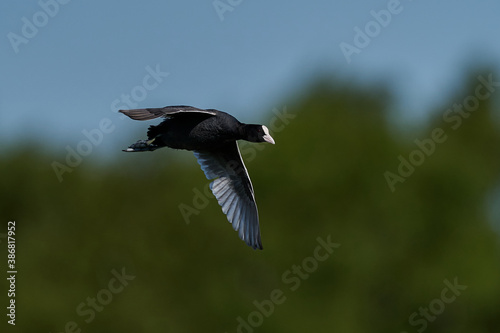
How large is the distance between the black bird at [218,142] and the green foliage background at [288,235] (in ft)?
50.6

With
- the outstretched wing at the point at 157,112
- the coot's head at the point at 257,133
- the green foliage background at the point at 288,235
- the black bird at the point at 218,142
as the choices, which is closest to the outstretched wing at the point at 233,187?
the black bird at the point at 218,142

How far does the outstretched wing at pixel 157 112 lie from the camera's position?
1112 centimetres

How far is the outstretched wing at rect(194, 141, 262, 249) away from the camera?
14625mm

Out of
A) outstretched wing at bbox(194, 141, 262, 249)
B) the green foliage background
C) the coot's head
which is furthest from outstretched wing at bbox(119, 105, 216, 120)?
the green foliage background

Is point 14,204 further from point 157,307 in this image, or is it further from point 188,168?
point 157,307

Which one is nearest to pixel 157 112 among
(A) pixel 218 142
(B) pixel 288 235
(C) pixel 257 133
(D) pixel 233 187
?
(A) pixel 218 142

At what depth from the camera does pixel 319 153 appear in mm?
35156

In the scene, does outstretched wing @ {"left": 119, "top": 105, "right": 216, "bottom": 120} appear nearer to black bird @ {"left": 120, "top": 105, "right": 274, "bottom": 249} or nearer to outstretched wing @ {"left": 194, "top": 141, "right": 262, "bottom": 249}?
black bird @ {"left": 120, "top": 105, "right": 274, "bottom": 249}

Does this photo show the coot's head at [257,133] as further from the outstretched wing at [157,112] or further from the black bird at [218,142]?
the outstretched wing at [157,112]

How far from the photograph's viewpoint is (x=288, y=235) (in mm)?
33188

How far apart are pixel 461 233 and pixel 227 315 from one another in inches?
419

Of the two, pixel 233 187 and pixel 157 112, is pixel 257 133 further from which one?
pixel 233 187

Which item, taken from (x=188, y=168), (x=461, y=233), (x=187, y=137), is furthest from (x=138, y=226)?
(x=187, y=137)

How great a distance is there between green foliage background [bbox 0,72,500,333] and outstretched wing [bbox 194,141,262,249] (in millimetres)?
15389
